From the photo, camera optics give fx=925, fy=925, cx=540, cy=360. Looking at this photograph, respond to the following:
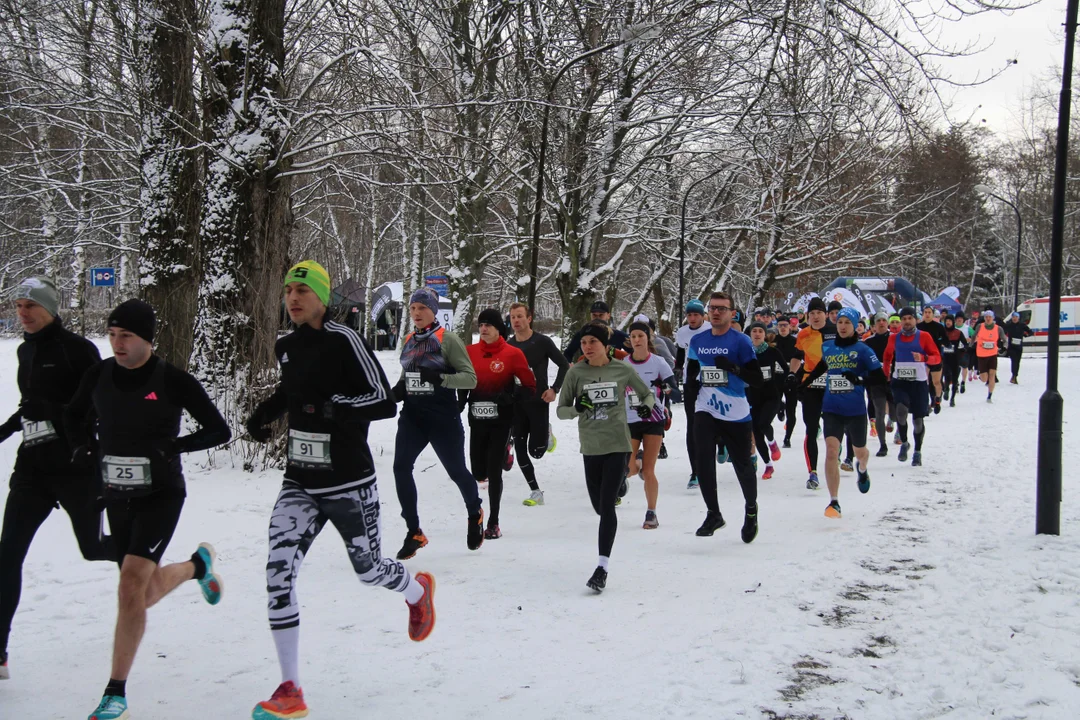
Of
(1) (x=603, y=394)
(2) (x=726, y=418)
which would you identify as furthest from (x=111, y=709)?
(2) (x=726, y=418)

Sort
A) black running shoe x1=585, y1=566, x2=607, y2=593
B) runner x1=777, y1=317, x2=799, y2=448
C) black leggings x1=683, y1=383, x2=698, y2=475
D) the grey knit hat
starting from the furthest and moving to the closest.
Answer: runner x1=777, y1=317, x2=799, y2=448
black leggings x1=683, y1=383, x2=698, y2=475
black running shoe x1=585, y1=566, x2=607, y2=593
the grey knit hat

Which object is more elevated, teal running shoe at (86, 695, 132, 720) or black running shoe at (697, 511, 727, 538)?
teal running shoe at (86, 695, 132, 720)

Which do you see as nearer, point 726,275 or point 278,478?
point 278,478

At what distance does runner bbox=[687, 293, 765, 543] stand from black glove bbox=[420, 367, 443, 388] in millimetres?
2260

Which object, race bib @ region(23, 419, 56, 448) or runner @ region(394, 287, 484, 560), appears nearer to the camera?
race bib @ region(23, 419, 56, 448)

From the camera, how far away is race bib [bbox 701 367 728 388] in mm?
7844

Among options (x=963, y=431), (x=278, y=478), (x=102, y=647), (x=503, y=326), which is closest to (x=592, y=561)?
(x=503, y=326)

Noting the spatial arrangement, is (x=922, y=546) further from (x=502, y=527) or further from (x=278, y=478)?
(x=278, y=478)

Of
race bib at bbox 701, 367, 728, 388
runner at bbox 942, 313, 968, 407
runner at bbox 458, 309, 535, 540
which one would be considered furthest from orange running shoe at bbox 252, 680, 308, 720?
runner at bbox 942, 313, 968, 407

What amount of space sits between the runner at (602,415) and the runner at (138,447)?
2.95 metres

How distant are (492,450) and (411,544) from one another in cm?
128

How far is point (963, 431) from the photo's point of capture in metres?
16.2

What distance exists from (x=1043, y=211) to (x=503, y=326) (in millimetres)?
56993

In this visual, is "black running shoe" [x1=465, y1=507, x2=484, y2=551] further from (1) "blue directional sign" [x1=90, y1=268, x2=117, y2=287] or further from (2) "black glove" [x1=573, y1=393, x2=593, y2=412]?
(1) "blue directional sign" [x1=90, y1=268, x2=117, y2=287]
